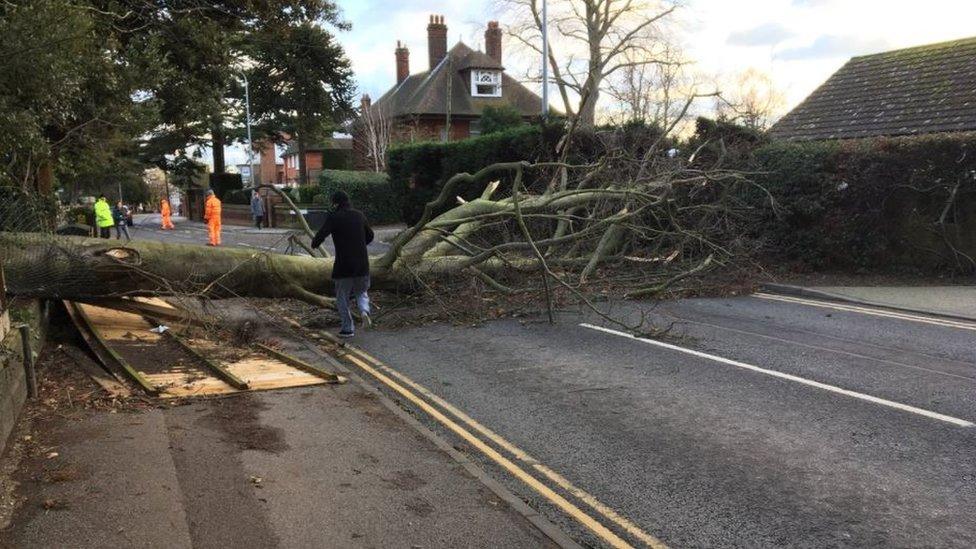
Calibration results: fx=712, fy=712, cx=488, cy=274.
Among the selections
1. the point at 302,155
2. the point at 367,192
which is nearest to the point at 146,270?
the point at 367,192

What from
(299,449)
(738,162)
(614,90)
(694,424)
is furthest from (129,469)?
(614,90)

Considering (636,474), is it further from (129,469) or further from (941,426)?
(129,469)

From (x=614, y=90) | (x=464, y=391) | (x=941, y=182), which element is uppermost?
(x=614, y=90)

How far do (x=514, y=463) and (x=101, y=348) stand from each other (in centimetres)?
490

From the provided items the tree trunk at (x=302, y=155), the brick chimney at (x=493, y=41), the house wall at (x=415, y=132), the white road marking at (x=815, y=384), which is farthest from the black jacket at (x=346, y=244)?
the brick chimney at (x=493, y=41)

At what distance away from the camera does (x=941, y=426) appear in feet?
17.2

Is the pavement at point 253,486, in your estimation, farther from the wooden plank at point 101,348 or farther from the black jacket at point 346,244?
the black jacket at point 346,244

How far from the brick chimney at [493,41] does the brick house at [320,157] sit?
1271cm

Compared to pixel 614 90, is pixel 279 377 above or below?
below

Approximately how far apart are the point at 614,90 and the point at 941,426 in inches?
1447

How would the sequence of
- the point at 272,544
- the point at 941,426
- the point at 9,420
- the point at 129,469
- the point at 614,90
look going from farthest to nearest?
the point at 614,90, the point at 941,426, the point at 9,420, the point at 129,469, the point at 272,544

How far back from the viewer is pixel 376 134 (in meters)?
44.3

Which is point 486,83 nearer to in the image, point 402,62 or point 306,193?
point 402,62

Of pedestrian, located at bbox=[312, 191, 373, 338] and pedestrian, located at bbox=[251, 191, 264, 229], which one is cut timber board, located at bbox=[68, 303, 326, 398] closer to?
pedestrian, located at bbox=[312, 191, 373, 338]
